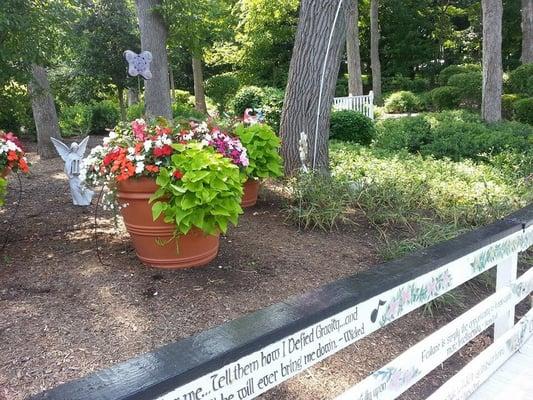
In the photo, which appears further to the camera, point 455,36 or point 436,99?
point 455,36

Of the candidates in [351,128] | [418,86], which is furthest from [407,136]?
[418,86]

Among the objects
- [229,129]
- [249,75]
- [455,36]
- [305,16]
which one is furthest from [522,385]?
[455,36]

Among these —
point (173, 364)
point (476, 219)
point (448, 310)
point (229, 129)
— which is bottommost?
point (448, 310)

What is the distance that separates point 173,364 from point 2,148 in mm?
3237

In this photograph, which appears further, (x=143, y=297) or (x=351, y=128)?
(x=351, y=128)

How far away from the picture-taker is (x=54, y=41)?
5012 mm

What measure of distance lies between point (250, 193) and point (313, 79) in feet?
5.23

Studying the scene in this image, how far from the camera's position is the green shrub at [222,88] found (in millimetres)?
20734

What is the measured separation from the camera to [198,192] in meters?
3.07

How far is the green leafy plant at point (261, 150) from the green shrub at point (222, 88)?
1606 cm

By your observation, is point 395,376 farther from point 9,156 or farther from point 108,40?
point 108,40

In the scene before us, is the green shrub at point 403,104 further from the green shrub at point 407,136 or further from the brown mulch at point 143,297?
Answer: the brown mulch at point 143,297

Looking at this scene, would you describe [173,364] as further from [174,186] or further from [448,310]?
[448,310]

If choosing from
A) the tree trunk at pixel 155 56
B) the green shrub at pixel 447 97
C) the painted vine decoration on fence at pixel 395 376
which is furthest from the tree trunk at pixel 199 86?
the painted vine decoration on fence at pixel 395 376
